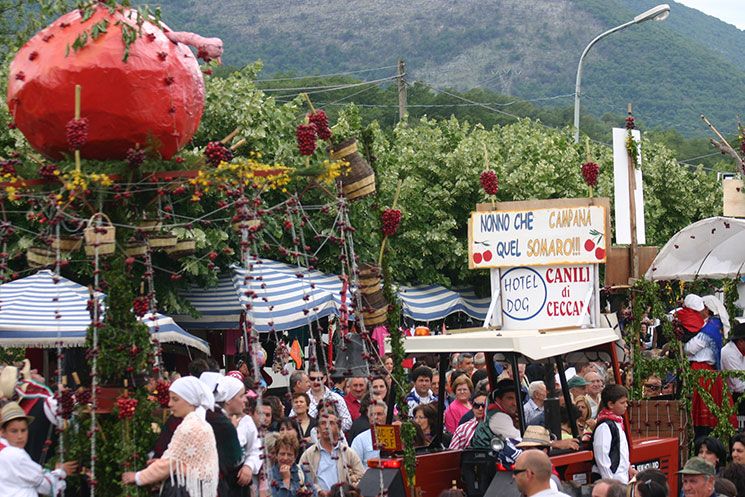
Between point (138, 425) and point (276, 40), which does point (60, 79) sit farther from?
point (276, 40)

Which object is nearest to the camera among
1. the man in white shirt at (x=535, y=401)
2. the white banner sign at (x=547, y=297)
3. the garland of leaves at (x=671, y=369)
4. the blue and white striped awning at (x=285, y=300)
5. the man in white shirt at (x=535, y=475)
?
the man in white shirt at (x=535, y=475)

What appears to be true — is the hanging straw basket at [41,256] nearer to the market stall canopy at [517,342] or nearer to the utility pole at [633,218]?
the market stall canopy at [517,342]

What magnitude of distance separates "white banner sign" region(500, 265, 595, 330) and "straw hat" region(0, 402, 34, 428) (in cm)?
524

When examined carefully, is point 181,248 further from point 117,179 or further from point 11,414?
point 11,414

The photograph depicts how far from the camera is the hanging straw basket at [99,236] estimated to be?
344 inches

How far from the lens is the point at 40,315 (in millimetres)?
15008

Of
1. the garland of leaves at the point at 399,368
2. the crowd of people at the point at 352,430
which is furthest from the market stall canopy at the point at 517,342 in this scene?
the garland of leaves at the point at 399,368

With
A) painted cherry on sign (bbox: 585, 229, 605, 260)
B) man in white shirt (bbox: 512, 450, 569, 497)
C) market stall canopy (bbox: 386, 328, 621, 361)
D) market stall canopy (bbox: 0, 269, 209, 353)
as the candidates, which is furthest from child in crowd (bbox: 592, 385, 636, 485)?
market stall canopy (bbox: 0, 269, 209, 353)

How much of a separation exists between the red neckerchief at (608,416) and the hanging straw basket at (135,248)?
171 inches

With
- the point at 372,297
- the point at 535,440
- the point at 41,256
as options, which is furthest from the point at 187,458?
the point at 535,440

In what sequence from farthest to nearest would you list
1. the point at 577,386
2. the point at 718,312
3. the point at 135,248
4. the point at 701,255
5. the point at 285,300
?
1. the point at 285,300
2. the point at 701,255
3. the point at 718,312
4. the point at 577,386
5. the point at 135,248

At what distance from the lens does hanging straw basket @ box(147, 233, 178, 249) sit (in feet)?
31.9

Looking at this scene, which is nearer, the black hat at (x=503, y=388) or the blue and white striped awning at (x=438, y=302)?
the black hat at (x=503, y=388)

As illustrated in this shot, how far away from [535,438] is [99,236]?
3698mm
